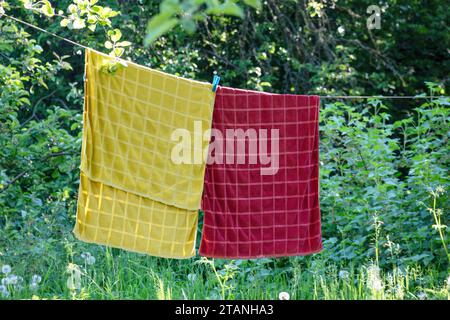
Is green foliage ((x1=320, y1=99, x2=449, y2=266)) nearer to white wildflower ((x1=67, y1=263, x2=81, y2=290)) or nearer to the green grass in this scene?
the green grass

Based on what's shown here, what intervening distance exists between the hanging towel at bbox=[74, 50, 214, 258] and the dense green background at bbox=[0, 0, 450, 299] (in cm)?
28

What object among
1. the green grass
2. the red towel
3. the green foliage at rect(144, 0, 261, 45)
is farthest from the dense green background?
the green foliage at rect(144, 0, 261, 45)

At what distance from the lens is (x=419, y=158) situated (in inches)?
184

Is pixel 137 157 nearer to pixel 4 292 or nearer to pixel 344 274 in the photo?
pixel 4 292

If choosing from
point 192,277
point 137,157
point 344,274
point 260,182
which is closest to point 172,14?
point 137,157

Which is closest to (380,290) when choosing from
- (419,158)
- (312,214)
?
(312,214)

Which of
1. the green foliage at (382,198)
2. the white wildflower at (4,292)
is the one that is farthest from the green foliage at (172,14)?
the green foliage at (382,198)

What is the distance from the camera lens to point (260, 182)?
11.9 feet

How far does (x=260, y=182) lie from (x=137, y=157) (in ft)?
1.77

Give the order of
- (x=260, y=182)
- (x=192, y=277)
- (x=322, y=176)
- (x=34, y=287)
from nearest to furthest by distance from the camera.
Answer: (x=260, y=182) → (x=34, y=287) → (x=192, y=277) → (x=322, y=176)

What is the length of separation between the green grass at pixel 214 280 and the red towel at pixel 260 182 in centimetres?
19

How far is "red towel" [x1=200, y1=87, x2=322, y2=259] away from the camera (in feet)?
11.8

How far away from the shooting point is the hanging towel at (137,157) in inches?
138

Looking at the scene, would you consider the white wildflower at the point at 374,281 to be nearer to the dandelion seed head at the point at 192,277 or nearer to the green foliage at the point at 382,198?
the green foliage at the point at 382,198
